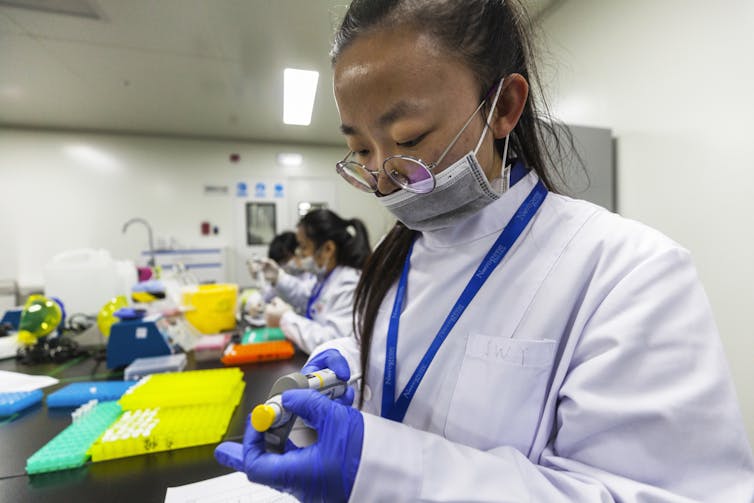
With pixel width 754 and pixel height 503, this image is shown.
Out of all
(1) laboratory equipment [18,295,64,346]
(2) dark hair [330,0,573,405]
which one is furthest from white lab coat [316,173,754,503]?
(1) laboratory equipment [18,295,64,346]

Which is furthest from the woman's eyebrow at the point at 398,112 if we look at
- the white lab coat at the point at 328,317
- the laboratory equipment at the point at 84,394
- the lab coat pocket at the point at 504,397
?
the laboratory equipment at the point at 84,394

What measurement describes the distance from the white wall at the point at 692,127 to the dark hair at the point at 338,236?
48.4 inches

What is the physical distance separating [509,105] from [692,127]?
4.81 feet

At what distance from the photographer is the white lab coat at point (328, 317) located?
165 centimetres

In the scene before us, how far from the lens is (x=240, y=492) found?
2.36ft

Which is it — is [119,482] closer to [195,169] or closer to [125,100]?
[125,100]

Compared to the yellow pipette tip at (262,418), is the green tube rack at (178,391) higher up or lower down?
lower down

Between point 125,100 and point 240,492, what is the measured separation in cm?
402

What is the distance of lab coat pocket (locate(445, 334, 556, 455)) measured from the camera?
21.9 inches

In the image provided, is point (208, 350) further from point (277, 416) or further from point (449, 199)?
point (449, 199)

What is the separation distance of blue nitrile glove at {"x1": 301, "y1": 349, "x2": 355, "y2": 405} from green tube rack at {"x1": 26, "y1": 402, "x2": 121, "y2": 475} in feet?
1.91

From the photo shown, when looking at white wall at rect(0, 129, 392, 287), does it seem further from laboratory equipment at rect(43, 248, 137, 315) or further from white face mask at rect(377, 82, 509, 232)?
white face mask at rect(377, 82, 509, 232)

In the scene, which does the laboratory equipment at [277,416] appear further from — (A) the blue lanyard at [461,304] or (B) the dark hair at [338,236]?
(B) the dark hair at [338,236]

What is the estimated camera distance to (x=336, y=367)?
0.67m
